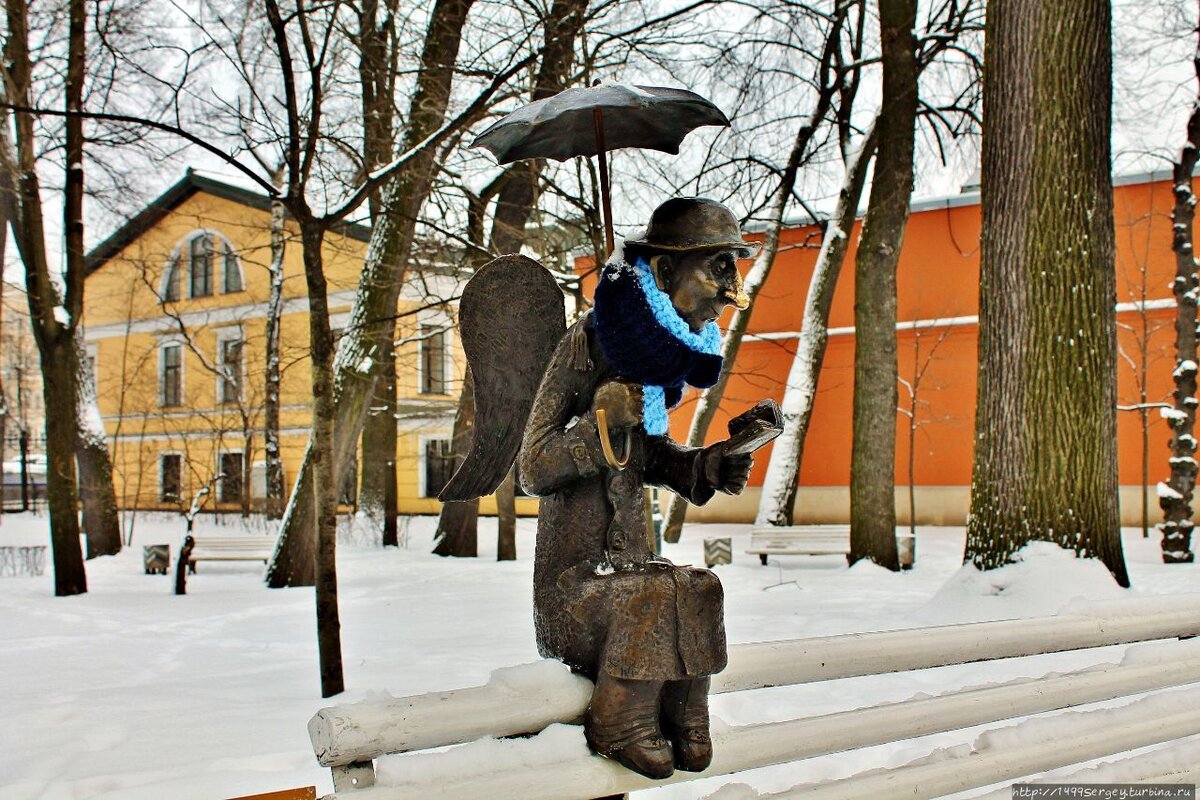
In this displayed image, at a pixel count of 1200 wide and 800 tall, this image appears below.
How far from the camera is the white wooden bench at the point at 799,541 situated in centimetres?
1151

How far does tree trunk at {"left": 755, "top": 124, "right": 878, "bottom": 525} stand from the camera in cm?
1234

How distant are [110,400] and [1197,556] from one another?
1068 inches

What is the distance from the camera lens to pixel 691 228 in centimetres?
215

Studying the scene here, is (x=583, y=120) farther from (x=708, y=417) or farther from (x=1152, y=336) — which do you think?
(x=1152, y=336)

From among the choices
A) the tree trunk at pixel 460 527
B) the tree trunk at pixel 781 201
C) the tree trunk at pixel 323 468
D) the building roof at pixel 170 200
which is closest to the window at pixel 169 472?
the building roof at pixel 170 200

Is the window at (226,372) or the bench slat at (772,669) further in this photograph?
the window at (226,372)

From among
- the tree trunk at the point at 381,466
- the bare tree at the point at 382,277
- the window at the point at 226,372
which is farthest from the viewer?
the window at the point at 226,372

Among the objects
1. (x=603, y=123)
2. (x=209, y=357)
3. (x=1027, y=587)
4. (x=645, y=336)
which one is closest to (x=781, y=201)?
(x=1027, y=587)

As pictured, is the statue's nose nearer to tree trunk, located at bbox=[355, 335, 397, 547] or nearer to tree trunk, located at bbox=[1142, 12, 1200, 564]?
tree trunk, located at bbox=[1142, 12, 1200, 564]

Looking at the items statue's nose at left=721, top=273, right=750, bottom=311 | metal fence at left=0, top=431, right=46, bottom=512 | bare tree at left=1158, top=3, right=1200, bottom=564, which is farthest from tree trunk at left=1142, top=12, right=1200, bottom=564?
metal fence at left=0, top=431, right=46, bottom=512

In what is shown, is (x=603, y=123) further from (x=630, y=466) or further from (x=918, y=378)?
(x=918, y=378)

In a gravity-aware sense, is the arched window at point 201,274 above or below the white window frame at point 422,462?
above

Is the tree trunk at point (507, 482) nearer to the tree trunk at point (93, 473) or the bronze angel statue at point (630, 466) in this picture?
the tree trunk at point (93, 473)

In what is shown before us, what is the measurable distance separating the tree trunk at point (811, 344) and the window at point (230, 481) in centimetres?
1487
